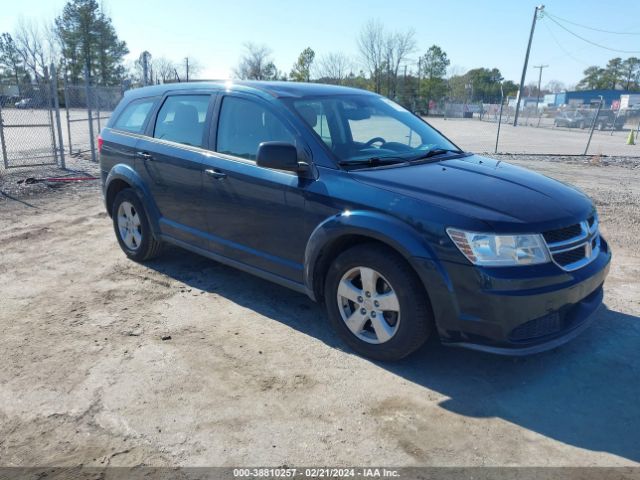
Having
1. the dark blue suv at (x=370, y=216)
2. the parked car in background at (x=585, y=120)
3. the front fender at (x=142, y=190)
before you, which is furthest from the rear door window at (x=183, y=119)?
the parked car in background at (x=585, y=120)

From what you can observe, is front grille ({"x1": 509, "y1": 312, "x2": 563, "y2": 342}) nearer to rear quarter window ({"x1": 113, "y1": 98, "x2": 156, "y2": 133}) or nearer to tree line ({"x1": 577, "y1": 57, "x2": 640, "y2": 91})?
rear quarter window ({"x1": 113, "y1": 98, "x2": 156, "y2": 133})

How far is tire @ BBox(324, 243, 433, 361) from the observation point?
10.6 feet

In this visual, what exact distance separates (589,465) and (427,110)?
57467mm

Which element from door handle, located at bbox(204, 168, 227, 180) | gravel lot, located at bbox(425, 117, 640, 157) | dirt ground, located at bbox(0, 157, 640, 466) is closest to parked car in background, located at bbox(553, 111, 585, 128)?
gravel lot, located at bbox(425, 117, 640, 157)

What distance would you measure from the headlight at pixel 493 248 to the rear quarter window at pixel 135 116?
365 cm

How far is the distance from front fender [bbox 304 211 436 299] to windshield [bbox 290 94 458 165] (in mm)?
529

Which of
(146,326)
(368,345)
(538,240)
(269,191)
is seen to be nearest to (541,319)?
(538,240)

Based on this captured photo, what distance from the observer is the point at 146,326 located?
4.09 m

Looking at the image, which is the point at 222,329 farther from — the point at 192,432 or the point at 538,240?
the point at 538,240

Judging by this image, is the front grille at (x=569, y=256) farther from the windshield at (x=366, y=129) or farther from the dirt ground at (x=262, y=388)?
the windshield at (x=366, y=129)

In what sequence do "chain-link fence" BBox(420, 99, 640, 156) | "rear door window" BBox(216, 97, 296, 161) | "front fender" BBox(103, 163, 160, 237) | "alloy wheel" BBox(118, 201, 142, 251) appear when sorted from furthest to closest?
1. "chain-link fence" BBox(420, 99, 640, 156)
2. "alloy wheel" BBox(118, 201, 142, 251)
3. "front fender" BBox(103, 163, 160, 237)
4. "rear door window" BBox(216, 97, 296, 161)

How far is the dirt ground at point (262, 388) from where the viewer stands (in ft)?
8.86

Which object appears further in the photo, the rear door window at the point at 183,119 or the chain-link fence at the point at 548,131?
the chain-link fence at the point at 548,131

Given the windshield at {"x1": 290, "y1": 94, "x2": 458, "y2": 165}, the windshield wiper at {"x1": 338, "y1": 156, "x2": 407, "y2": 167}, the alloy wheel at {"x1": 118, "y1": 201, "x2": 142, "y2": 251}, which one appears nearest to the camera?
the windshield wiper at {"x1": 338, "y1": 156, "x2": 407, "y2": 167}
